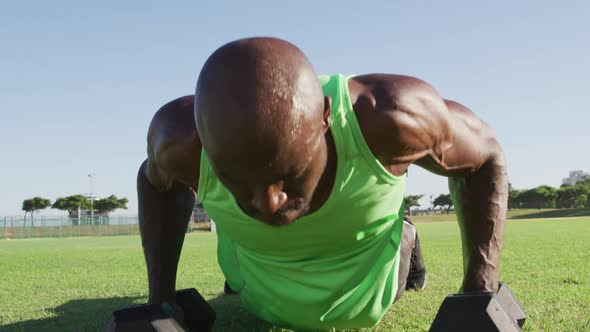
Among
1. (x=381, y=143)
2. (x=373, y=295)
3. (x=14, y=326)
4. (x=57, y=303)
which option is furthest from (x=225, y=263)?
(x=57, y=303)

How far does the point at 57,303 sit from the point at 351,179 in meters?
2.86

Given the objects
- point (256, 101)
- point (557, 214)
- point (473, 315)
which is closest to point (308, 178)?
point (256, 101)

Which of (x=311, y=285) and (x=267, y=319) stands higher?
(x=311, y=285)

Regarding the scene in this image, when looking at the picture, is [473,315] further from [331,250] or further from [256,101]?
[256,101]

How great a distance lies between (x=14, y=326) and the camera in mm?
3020

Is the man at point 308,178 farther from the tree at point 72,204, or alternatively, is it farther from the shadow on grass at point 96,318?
the tree at point 72,204

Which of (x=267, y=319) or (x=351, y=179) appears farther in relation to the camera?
(x=267, y=319)

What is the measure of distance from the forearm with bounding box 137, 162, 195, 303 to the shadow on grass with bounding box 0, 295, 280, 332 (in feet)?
1.53

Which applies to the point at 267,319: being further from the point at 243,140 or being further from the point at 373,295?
the point at 243,140

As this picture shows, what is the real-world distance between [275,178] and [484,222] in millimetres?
1101

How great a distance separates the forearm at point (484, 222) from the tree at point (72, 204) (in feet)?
222

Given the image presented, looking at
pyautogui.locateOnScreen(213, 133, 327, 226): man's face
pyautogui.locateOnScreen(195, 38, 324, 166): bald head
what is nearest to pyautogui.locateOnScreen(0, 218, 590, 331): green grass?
pyautogui.locateOnScreen(213, 133, 327, 226): man's face

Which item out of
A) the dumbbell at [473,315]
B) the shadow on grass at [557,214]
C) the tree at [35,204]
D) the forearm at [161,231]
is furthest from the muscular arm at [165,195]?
the tree at [35,204]

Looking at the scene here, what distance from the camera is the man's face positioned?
135 centimetres
